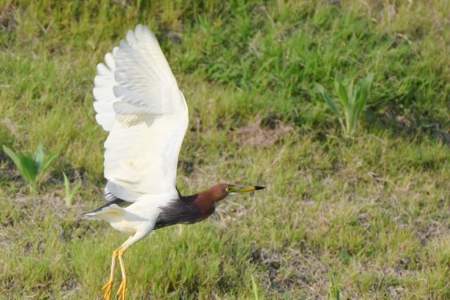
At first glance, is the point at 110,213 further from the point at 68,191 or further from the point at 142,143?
the point at 68,191

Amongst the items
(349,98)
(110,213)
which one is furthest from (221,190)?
(349,98)

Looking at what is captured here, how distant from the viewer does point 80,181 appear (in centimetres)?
622

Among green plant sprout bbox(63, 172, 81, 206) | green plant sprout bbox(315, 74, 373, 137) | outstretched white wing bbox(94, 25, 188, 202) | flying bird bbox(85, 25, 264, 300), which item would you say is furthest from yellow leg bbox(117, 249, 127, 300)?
green plant sprout bbox(315, 74, 373, 137)

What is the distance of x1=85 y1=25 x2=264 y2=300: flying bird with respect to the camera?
5.00m

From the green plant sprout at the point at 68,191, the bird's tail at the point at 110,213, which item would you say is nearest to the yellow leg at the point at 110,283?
the bird's tail at the point at 110,213

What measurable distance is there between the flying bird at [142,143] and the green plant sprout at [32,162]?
586 millimetres

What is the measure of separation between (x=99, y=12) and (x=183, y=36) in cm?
53

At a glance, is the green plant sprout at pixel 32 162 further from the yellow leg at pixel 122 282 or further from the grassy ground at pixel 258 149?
the yellow leg at pixel 122 282

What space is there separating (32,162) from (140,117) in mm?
957

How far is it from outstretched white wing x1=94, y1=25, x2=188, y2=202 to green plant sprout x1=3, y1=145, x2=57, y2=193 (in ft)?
1.92

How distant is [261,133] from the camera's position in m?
6.68

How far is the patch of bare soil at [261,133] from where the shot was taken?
6.63 metres

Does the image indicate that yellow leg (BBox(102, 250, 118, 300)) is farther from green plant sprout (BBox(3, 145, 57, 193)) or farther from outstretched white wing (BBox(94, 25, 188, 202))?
green plant sprout (BBox(3, 145, 57, 193))

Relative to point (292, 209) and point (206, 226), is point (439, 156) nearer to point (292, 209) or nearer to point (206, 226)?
point (292, 209)
